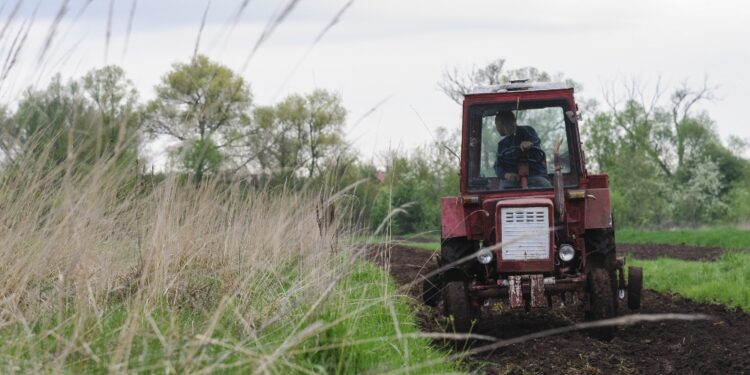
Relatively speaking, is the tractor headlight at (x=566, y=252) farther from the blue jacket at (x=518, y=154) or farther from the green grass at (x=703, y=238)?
the green grass at (x=703, y=238)

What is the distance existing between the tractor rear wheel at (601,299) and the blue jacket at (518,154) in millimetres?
1124

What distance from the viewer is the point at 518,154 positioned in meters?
8.16

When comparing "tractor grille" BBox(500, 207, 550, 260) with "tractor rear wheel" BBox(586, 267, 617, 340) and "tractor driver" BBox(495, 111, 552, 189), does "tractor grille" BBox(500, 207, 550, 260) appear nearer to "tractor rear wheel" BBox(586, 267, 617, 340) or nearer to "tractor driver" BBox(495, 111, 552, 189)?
"tractor rear wheel" BBox(586, 267, 617, 340)

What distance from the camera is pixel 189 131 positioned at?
11.8ft

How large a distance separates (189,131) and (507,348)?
4060mm

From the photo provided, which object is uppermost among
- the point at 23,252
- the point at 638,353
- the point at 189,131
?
the point at 189,131

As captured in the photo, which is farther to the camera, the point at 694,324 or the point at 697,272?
the point at 697,272

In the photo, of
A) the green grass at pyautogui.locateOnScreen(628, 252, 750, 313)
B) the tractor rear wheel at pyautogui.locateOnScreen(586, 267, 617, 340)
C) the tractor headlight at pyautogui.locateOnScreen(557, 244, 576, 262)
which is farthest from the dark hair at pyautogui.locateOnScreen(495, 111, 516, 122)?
the green grass at pyautogui.locateOnScreen(628, 252, 750, 313)

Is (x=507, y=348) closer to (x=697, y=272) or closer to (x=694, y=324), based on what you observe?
(x=694, y=324)

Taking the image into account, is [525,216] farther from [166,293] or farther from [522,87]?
[166,293]

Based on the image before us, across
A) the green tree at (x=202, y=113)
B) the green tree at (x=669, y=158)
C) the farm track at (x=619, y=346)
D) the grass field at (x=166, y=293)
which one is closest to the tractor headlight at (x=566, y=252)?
the farm track at (x=619, y=346)

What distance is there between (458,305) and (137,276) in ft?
8.69

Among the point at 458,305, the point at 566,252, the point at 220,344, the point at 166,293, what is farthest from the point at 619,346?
the point at 220,344

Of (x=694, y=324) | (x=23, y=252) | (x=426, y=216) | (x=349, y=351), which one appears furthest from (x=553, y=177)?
(x=426, y=216)
